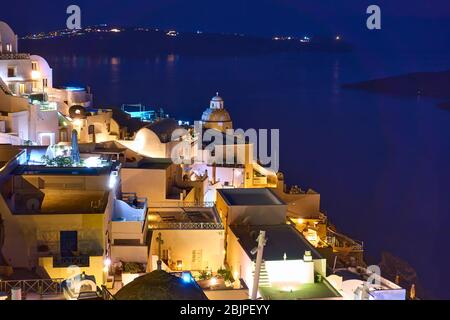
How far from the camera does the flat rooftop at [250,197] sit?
39.4ft

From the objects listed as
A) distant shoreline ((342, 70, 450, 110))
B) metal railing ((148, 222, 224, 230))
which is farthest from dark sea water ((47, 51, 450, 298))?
metal railing ((148, 222, 224, 230))

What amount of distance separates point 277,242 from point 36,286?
396cm

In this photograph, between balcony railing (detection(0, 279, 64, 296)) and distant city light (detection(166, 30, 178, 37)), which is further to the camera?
distant city light (detection(166, 30, 178, 37))

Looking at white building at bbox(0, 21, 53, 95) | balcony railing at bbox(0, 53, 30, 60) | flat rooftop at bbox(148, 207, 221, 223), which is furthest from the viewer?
balcony railing at bbox(0, 53, 30, 60)

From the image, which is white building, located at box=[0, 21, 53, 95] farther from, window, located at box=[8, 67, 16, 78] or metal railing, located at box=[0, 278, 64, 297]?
metal railing, located at box=[0, 278, 64, 297]

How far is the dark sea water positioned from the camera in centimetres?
2431

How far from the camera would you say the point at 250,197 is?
497 inches

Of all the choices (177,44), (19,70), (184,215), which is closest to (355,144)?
(19,70)

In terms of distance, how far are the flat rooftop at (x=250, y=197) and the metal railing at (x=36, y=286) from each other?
4.27 metres

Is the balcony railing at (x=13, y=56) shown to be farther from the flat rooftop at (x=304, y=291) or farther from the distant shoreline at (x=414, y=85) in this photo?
the distant shoreline at (x=414, y=85)

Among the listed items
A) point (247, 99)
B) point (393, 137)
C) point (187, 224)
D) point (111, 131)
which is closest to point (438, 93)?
point (247, 99)

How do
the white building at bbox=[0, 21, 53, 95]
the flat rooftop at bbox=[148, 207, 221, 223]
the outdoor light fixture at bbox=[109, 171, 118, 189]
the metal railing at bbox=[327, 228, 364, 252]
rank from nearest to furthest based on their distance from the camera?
the outdoor light fixture at bbox=[109, 171, 118, 189] → the flat rooftop at bbox=[148, 207, 221, 223] → the metal railing at bbox=[327, 228, 364, 252] → the white building at bbox=[0, 21, 53, 95]

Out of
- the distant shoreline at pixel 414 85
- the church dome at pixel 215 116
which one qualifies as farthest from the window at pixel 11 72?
Answer: the distant shoreline at pixel 414 85

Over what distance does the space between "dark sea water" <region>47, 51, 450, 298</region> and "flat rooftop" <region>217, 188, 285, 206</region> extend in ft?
28.6
